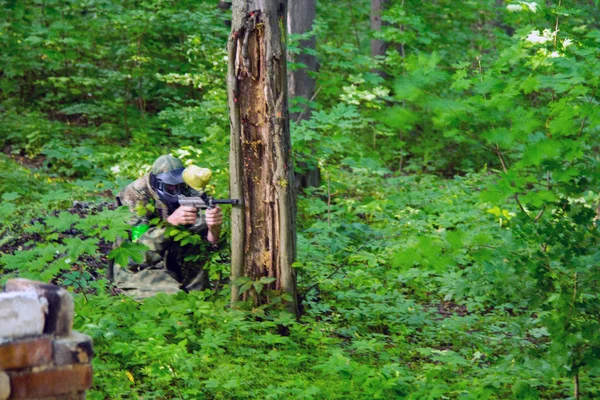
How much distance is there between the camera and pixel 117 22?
11.3 m

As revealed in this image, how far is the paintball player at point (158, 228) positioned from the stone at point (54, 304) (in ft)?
9.65

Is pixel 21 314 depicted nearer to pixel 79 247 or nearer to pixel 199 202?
pixel 79 247

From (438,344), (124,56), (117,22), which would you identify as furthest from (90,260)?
(124,56)

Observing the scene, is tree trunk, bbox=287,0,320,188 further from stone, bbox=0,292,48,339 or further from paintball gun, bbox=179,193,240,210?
stone, bbox=0,292,48,339

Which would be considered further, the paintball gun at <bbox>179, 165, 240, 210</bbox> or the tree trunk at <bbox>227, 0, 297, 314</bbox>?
the paintball gun at <bbox>179, 165, 240, 210</bbox>

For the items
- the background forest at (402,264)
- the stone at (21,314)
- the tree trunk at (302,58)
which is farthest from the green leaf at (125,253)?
the tree trunk at (302,58)

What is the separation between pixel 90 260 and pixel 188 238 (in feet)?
6.24

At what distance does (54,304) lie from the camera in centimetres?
252

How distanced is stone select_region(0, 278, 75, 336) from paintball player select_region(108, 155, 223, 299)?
9.65 feet

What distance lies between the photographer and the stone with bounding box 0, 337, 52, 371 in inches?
96.1

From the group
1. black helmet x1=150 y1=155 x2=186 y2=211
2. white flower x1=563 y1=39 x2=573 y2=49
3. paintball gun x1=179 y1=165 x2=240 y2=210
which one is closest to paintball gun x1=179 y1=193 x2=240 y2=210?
paintball gun x1=179 y1=165 x2=240 y2=210

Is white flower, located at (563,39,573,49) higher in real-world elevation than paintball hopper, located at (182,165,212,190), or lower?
higher

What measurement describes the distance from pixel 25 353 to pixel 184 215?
3.04 metres

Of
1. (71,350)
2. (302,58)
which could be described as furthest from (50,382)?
(302,58)
